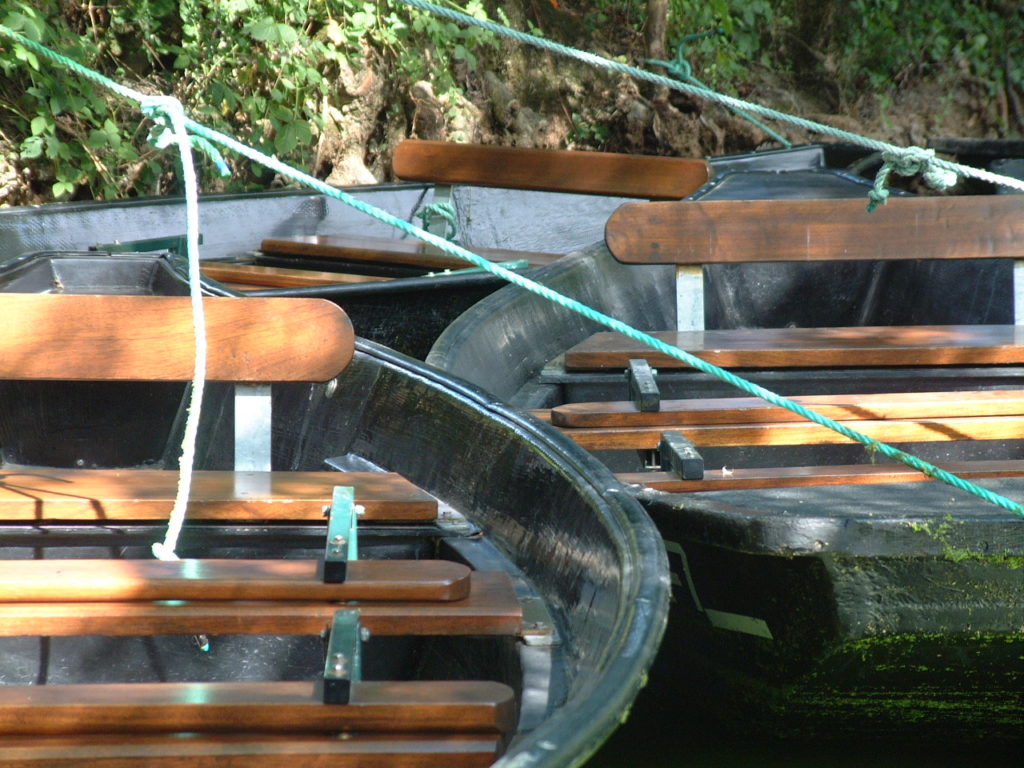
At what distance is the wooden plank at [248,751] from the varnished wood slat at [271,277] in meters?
2.69

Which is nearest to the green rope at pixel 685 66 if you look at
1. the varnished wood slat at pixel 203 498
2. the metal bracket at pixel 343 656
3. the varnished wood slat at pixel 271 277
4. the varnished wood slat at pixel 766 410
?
the varnished wood slat at pixel 766 410

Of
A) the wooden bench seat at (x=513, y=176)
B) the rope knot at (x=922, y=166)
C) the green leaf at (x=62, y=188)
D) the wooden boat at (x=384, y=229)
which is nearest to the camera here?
the rope knot at (x=922, y=166)

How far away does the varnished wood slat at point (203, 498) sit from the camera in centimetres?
172

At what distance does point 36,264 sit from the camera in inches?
116

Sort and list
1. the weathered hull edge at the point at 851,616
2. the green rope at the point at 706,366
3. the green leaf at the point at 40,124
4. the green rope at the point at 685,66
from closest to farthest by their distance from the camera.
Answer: the weathered hull edge at the point at 851,616, the green rope at the point at 706,366, the green rope at the point at 685,66, the green leaf at the point at 40,124

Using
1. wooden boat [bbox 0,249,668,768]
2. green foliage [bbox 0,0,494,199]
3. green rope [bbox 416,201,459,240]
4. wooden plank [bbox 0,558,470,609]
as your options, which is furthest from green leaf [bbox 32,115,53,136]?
wooden plank [bbox 0,558,470,609]

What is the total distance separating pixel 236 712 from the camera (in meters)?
1.18

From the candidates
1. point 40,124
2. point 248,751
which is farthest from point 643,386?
point 40,124

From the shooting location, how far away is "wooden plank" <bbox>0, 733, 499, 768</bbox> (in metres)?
1.15

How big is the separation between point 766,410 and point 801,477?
0.35 metres

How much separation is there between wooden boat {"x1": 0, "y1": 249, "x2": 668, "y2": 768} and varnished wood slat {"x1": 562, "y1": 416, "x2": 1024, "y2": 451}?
0.33 m

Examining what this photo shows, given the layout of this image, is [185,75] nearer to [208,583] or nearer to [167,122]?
[167,122]

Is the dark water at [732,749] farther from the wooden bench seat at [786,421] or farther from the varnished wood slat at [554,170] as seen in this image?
the varnished wood slat at [554,170]

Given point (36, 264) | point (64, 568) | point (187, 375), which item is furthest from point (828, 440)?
point (36, 264)
